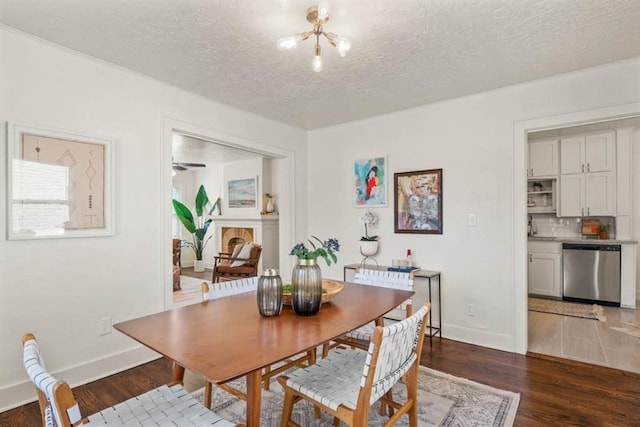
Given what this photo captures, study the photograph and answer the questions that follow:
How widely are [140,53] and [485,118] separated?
3015mm

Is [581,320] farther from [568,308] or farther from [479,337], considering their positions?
[479,337]

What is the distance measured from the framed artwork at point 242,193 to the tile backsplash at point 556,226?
499 cm

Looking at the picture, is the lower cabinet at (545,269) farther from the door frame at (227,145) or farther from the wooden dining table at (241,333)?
the wooden dining table at (241,333)

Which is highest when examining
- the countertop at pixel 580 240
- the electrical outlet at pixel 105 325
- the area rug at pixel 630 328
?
the countertop at pixel 580 240

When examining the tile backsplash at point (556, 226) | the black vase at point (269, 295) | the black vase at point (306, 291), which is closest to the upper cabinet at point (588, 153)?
the tile backsplash at point (556, 226)

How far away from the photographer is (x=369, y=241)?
391cm

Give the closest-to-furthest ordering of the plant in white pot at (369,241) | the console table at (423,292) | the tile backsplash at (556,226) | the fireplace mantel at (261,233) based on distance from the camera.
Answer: the console table at (423,292)
the plant in white pot at (369,241)
the tile backsplash at (556,226)
the fireplace mantel at (261,233)

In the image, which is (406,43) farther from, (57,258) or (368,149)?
(57,258)

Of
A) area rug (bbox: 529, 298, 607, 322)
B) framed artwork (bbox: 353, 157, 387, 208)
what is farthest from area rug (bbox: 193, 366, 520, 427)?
area rug (bbox: 529, 298, 607, 322)

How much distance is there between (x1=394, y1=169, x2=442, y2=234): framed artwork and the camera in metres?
3.55

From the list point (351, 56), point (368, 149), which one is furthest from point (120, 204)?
point (368, 149)

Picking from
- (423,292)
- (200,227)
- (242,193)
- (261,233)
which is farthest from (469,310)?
(200,227)

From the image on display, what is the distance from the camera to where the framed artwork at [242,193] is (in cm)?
666

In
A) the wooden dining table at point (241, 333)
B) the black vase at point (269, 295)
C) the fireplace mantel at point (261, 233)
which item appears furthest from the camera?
the fireplace mantel at point (261, 233)
